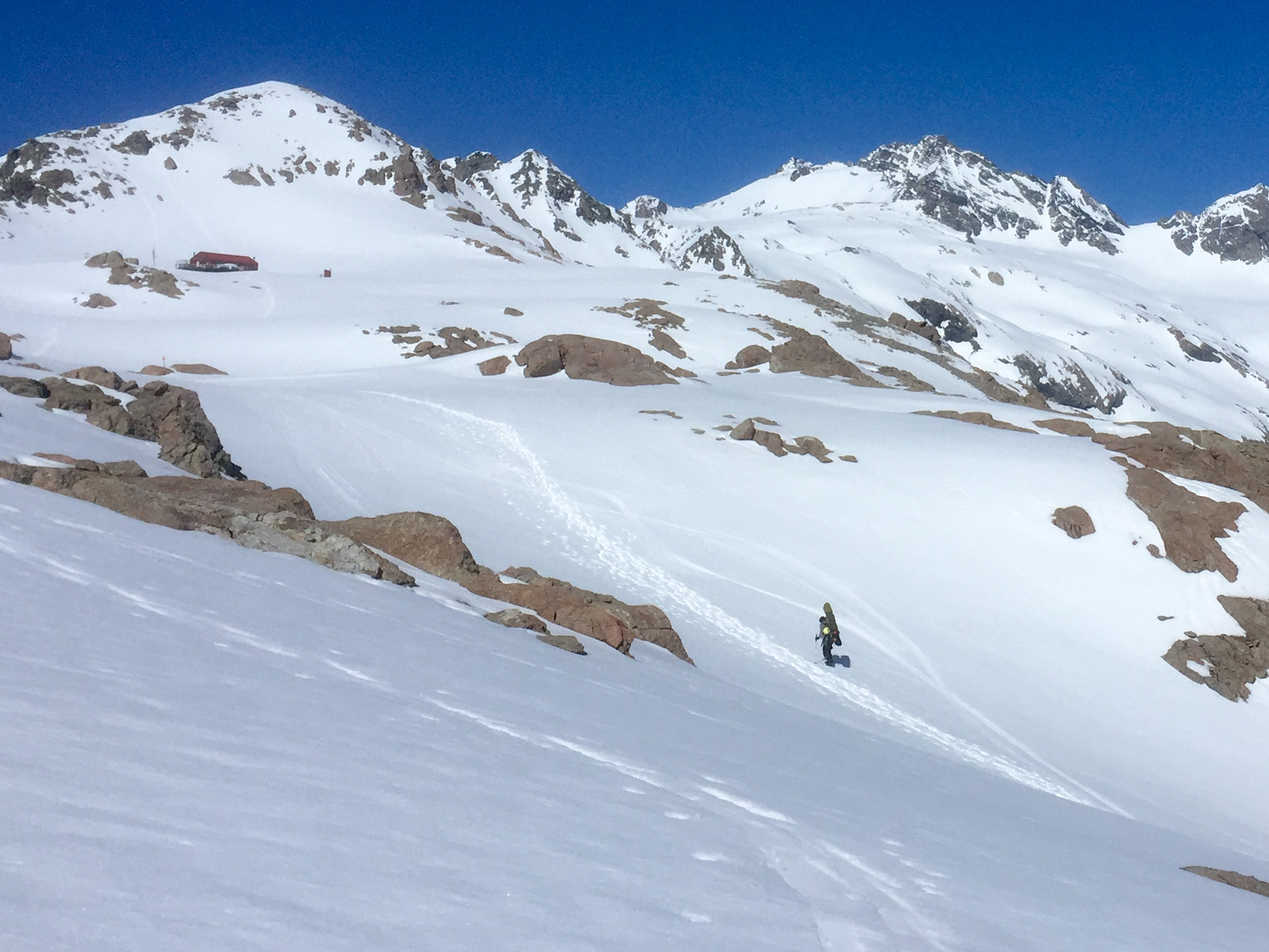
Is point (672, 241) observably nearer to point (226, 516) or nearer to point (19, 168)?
point (19, 168)

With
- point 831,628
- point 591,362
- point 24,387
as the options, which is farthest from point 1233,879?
point 591,362

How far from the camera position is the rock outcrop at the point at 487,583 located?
12398 mm

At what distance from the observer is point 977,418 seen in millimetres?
30922

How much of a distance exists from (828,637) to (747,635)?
148 cm

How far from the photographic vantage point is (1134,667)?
18172mm

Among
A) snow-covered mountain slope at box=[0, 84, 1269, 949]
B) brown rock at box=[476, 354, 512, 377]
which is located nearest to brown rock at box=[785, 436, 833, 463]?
snow-covered mountain slope at box=[0, 84, 1269, 949]

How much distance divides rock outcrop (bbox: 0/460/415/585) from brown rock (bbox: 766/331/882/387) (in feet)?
107

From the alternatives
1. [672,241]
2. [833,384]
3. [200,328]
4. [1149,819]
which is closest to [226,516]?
[1149,819]

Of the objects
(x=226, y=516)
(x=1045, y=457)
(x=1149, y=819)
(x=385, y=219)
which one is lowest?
(x=1149, y=819)

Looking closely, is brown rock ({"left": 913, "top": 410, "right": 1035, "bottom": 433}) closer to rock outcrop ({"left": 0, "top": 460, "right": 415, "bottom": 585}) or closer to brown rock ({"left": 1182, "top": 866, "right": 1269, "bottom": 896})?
brown rock ({"left": 1182, "top": 866, "right": 1269, "bottom": 896})

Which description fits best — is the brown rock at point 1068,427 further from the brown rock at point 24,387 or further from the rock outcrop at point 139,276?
the rock outcrop at point 139,276

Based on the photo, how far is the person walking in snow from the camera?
50.1ft

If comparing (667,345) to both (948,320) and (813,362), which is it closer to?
(813,362)

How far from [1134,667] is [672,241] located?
157823 mm
